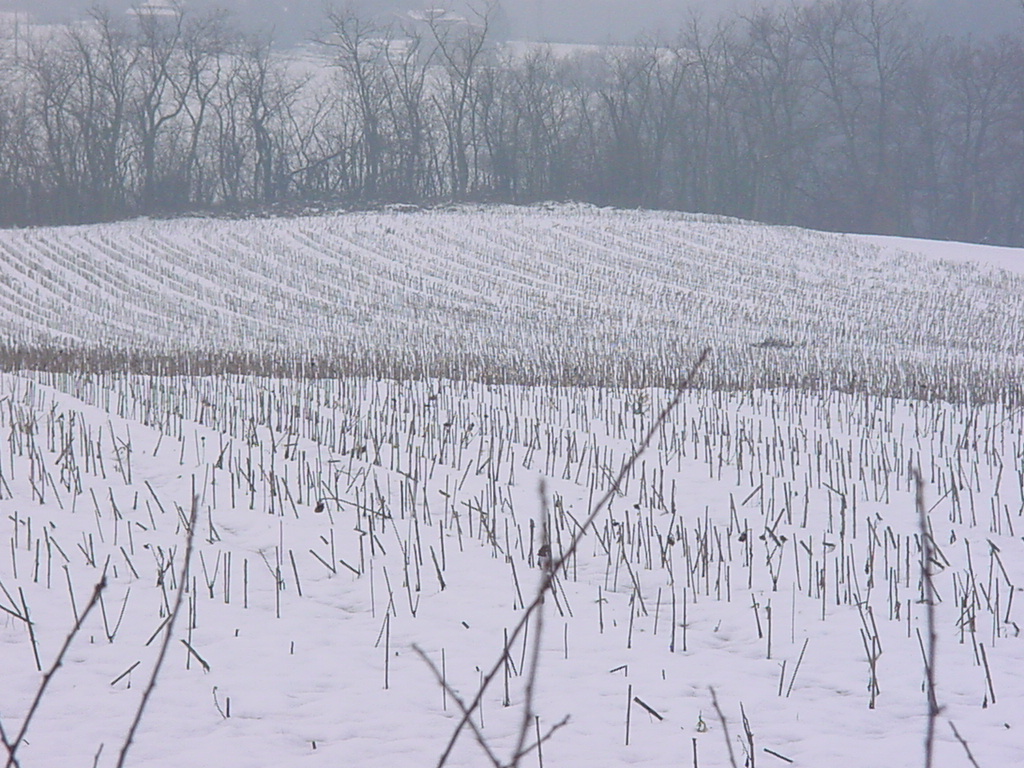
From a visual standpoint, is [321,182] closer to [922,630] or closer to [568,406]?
[568,406]

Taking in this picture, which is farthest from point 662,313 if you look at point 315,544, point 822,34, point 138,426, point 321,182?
point 822,34

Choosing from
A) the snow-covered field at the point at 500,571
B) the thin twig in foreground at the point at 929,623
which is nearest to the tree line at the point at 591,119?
the snow-covered field at the point at 500,571

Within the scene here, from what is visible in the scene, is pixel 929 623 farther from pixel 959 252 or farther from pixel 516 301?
pixel 959 252

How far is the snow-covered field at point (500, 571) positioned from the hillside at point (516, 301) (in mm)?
2270

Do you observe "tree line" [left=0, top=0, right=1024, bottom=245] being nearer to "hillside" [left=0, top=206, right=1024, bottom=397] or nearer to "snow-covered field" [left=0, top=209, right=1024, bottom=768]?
"hillside" [left=0, top=206, right=1024, bottom=397]

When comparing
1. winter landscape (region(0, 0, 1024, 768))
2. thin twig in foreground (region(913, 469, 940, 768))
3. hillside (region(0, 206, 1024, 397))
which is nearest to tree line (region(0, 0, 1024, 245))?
hillside (region(0, 206, 1024, 397))

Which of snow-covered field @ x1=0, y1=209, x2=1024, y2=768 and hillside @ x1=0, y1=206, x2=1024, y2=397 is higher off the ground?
hillside @ x1=0, y1=206, x2=1024, y2=397

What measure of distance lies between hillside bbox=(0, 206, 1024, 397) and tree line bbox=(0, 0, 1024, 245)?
15045 millimetres

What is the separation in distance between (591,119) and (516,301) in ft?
111

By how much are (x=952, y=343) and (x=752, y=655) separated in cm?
1526

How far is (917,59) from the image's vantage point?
53.5 metres

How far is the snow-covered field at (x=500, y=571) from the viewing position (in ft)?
10.7

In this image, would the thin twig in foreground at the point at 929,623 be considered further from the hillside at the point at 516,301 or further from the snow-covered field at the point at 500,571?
the hillside at the point at 516,301

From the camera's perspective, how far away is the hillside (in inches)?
554
